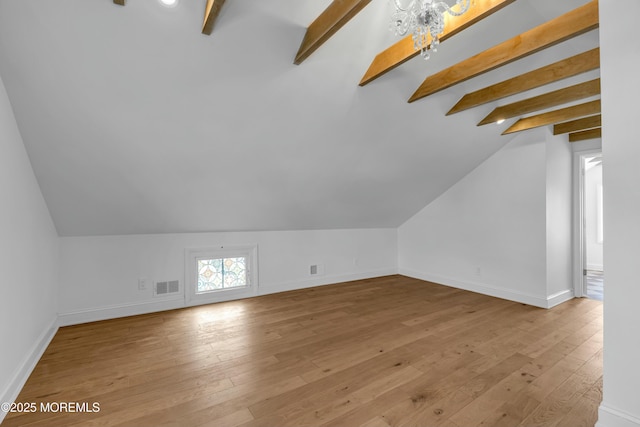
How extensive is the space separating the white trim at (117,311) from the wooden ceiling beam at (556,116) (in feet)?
15.1

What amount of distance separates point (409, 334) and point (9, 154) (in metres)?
3.30

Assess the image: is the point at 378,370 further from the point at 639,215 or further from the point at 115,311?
the point at 115,311

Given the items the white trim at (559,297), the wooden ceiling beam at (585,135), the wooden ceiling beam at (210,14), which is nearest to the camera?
the wooden ceiling beam at (210,14)

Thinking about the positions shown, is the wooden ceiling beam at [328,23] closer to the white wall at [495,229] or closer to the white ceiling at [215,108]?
the white ceiling at [215,108]

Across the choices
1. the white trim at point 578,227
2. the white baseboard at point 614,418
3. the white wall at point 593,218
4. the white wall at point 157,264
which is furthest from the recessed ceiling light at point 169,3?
the white wall at point 593,218

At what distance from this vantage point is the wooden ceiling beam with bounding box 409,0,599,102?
1836 millimetres

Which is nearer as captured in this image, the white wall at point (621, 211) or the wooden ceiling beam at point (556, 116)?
the white wall at point (621, 211)

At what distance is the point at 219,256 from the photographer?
3822 millimetres

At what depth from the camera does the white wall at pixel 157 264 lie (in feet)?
9.91

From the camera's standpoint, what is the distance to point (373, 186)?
3953 mm

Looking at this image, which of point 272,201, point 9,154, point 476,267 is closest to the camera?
point 9,154

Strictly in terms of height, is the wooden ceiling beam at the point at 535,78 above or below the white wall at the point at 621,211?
above

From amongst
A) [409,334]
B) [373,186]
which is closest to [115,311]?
[409,334]

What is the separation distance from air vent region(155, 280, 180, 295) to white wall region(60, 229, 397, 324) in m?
0.05
